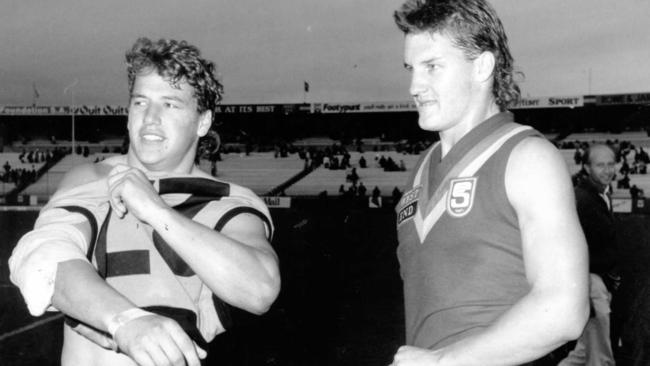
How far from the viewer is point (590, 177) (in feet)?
15.3

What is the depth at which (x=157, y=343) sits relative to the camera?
4.26 feet

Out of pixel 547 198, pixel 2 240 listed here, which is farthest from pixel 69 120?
pixel 547 198

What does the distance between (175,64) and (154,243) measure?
551 millimetres

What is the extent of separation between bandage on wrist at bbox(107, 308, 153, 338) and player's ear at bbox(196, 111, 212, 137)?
2.52 feet

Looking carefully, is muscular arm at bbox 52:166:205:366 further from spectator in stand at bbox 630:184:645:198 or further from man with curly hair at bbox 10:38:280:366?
spectator in stand at bbox 630:184:645:198

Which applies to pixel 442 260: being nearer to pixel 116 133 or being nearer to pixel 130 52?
pixel 130 52

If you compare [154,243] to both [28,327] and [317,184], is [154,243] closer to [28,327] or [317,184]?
[28,327]

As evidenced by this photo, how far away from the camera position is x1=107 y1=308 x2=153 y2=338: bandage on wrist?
1384 millimetres

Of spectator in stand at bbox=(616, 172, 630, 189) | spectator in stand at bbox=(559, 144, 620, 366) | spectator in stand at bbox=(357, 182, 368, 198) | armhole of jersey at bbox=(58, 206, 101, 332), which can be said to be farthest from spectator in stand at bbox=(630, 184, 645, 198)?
armhole of jersey at bbox=(58, 206, 101, 332)

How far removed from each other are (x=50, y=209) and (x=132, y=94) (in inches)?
17.7

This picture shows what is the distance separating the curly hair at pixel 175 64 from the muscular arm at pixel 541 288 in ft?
3.35

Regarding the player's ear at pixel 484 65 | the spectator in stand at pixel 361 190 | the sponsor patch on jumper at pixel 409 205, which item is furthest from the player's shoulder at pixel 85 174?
the spectator in stand at pixel 361 190

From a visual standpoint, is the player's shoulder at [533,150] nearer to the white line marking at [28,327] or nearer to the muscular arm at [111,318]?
the muscular arm at [111,318]

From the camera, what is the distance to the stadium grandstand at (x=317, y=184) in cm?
607
